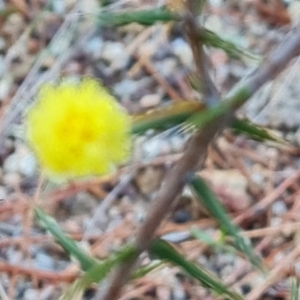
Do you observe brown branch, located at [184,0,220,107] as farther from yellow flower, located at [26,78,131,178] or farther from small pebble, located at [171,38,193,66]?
small pebble, located at [171,38,193,66]

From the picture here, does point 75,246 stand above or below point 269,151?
above

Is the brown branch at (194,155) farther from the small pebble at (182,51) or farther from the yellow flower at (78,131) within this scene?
the small pebble at (182,51)

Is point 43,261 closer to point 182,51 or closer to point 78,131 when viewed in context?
point 182,51

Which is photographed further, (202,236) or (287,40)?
(202,236)

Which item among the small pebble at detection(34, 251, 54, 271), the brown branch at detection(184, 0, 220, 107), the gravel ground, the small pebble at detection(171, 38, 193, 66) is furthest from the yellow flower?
the small pebble at detection(171, 38, 193, 66)

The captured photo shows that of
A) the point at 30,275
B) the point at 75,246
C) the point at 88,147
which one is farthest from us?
the point at 30,275

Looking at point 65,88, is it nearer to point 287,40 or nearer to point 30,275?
point 287,40

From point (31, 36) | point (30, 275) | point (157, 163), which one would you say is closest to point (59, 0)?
point (31, 36)
